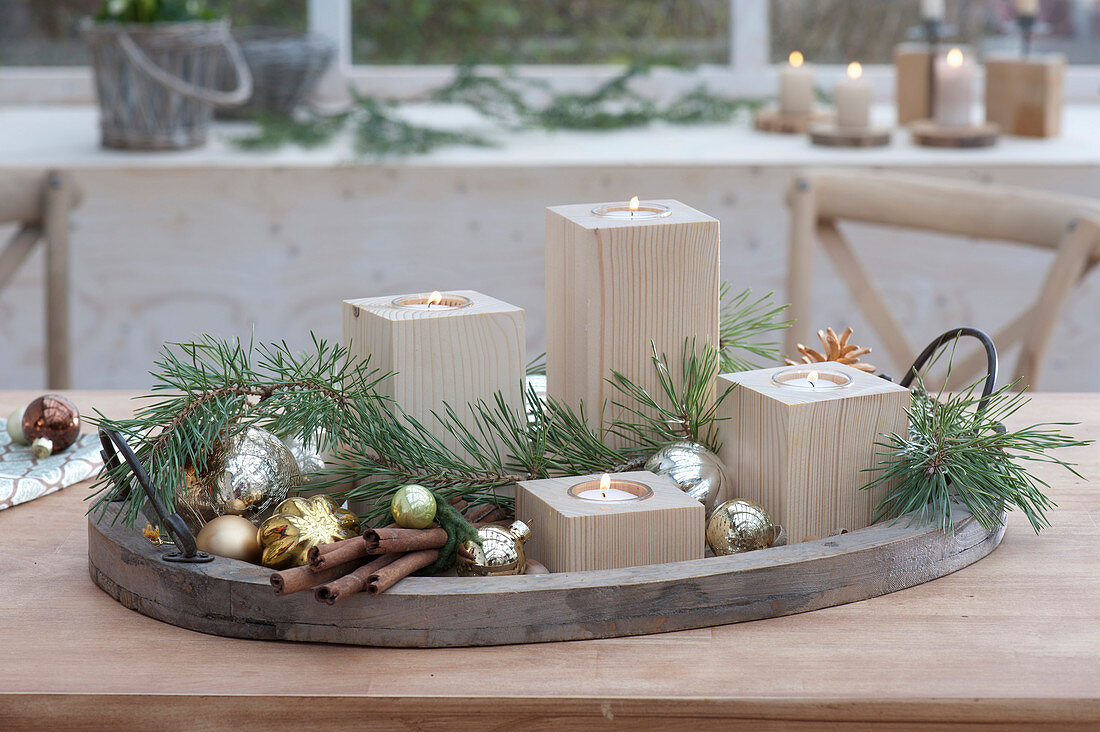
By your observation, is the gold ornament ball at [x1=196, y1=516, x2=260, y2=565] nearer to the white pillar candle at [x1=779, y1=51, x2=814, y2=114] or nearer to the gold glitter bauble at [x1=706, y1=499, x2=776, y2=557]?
the gold glitter bauble at [x1=706, y1=499, x2=776, y2=557]

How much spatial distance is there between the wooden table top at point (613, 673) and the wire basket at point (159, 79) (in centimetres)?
137

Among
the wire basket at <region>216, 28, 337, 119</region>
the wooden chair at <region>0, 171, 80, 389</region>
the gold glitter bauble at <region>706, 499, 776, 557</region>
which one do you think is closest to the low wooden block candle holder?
the wire basket at <region>216, 28, 337, 119</region>

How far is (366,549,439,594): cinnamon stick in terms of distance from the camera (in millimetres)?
553

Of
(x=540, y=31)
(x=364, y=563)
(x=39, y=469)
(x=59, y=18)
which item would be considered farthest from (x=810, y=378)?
(x=59, y=18)

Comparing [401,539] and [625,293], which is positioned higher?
[625,293]

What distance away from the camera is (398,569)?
22.3 inches

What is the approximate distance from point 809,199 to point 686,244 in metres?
0.84

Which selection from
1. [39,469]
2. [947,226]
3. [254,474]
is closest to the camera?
[254,474]

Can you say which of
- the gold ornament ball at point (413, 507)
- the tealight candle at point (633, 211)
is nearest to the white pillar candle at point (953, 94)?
the tealight candle at point (633, 211)

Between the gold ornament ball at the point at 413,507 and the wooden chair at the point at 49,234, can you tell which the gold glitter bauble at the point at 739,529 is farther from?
the wooden chair at the point at 49,234

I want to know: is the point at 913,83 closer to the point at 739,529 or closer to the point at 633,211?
the point at 633,211

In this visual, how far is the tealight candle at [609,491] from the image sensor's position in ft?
2.03

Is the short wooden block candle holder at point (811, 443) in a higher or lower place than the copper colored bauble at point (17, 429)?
higher

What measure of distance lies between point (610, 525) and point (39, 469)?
44 cm
